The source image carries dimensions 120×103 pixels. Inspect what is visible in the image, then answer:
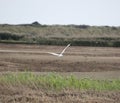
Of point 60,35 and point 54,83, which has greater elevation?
point 54,83

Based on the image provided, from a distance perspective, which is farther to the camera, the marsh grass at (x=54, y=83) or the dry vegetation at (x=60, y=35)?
the dry vegetation at (x=60, y=35)

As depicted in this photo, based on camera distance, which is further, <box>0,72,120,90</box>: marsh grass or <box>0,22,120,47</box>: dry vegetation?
<box>0,22,120,47</box>: dry vegetation

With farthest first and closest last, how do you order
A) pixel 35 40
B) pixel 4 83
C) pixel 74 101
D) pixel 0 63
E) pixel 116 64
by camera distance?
pixel 35 40 → pixel 116 64 → pixel 0 63 → pixel 4 83 → pixel 74 101

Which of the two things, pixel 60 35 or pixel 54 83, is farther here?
pixel 60 35

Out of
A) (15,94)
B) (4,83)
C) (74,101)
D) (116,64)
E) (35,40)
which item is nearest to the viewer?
(74,101)

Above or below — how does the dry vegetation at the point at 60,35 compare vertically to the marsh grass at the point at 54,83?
below

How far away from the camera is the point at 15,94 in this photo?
1038cm

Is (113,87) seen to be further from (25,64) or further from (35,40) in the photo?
(35,40)

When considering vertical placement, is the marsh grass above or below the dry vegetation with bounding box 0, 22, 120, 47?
above

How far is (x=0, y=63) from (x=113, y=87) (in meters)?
10.4

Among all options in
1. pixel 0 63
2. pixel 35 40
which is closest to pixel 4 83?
pixel 0 63

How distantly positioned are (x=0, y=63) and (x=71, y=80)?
31.9 ft

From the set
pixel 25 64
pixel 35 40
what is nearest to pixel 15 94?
pixel 25 64

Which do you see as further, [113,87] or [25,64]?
[25,64]
